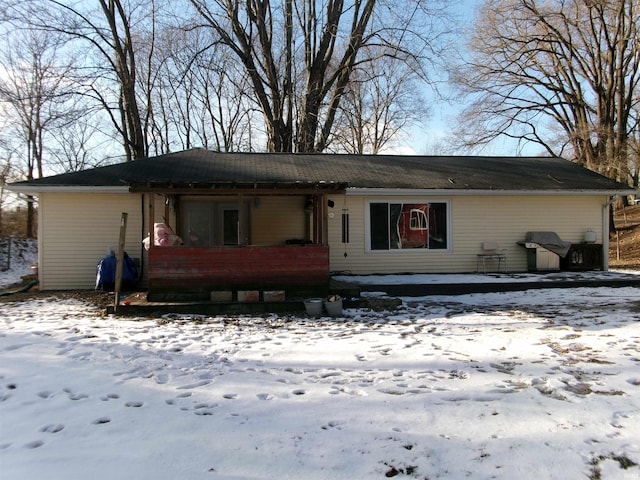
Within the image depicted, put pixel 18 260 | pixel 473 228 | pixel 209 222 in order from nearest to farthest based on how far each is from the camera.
Result: pixel 209 222 < pixel 473 228 < pixel 18 260

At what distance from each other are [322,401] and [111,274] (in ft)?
26.8

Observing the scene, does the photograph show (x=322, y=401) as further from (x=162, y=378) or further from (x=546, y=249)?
(x=546, y=249)

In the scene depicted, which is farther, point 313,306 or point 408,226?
point 408,226

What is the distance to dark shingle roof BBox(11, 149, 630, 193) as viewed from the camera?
36.6ft

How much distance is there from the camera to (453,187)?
11.9 meters

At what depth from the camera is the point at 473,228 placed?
485 inches

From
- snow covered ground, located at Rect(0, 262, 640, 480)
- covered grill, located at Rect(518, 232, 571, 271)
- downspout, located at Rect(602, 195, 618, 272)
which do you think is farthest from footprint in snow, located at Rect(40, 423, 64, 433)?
downspout, located at Rect(602, 195, 618, 272)

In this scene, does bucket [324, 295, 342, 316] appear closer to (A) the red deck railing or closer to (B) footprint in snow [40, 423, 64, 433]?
(A) the red deck railing

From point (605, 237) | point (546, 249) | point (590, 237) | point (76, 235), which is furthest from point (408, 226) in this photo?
point (76, 235)

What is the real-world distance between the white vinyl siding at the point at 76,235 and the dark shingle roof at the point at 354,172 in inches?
21.4

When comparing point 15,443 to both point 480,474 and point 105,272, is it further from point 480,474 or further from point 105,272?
point 105,272

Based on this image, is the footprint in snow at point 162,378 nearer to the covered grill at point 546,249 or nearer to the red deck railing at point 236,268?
the red deck railing at point 236,268

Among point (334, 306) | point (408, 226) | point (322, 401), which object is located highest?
point (408, 226)

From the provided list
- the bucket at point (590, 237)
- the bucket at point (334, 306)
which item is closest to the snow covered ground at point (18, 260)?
the bucket at point (334, 306)
